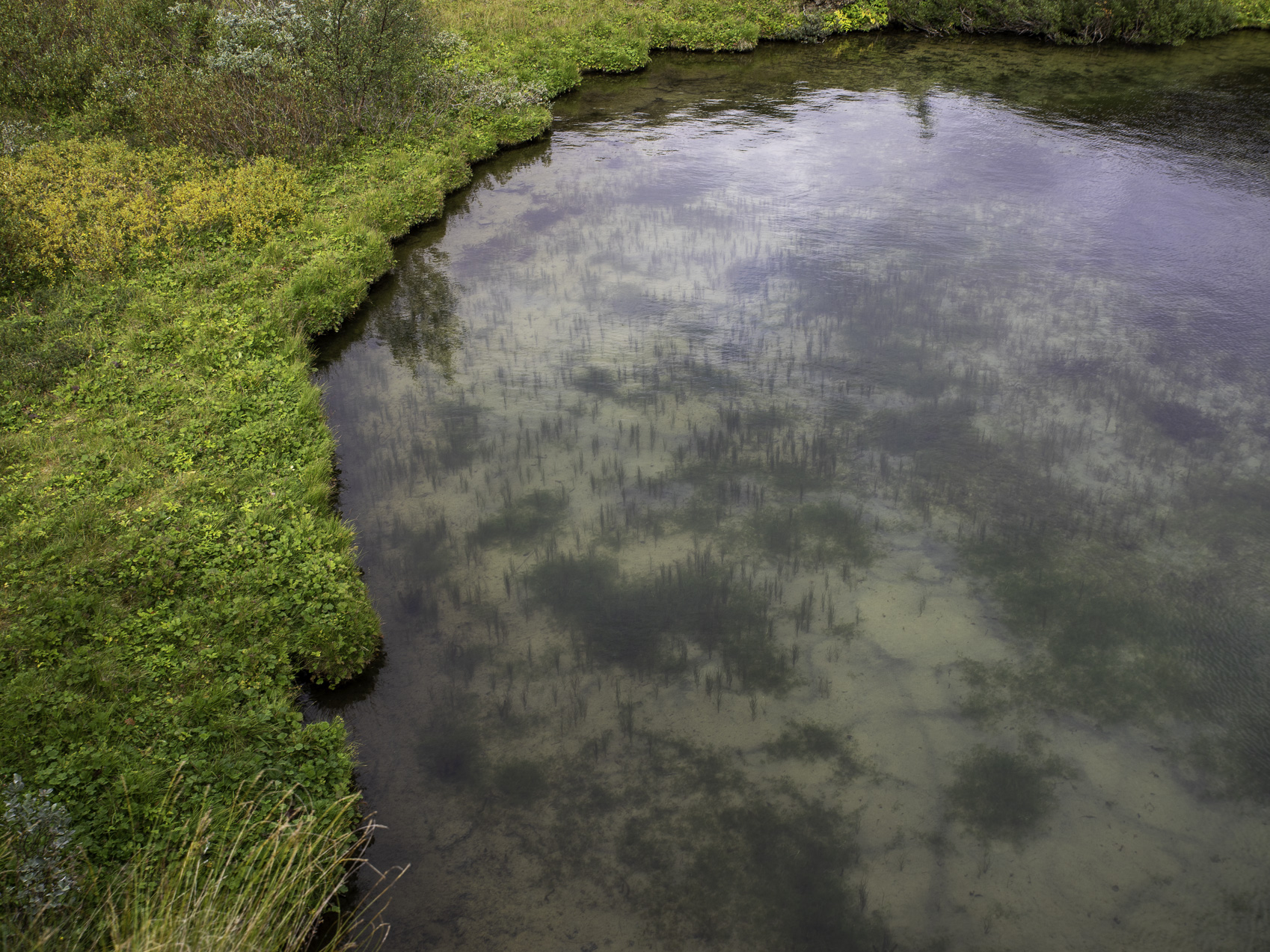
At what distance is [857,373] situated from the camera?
45.6ft

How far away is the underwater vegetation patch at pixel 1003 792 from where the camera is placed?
25.4 ft

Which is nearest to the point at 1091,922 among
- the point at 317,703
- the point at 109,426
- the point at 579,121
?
the point at 317,703

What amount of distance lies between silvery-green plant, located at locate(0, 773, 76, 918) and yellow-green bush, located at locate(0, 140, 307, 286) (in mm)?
12139

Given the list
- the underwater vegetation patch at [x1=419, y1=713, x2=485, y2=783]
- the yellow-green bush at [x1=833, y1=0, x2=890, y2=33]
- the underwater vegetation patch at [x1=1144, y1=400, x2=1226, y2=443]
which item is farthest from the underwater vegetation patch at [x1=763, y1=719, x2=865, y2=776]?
the yellow-green bush at [x1=833, y1=0, x2=890, y2=33]

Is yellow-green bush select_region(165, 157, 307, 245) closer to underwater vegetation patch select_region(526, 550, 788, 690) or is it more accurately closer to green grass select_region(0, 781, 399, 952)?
underwater vegetation patch select_region(526, 550, 788, 690)

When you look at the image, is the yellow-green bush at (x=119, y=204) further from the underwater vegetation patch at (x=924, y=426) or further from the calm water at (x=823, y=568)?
the underwater vegetation patch at (x=924, y=426)

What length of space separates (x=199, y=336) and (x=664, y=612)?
358 inches

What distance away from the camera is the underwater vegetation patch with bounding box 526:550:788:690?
9.39 metres

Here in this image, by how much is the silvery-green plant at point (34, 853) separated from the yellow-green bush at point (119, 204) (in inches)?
478

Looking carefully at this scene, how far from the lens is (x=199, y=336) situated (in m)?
13.9

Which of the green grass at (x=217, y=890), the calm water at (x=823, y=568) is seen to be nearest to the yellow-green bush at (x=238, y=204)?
the calm water at (x=823, y=568)

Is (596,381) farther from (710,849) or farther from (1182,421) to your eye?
(1182,421)

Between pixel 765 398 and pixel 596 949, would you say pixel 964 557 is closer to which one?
pixel 765 398

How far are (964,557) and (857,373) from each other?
4.34 metres
